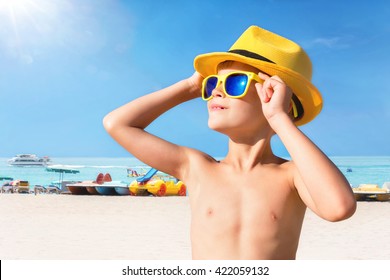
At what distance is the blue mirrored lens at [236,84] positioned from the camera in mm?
2693

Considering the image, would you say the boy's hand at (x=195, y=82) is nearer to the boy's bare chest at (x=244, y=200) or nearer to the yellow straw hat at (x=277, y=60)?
the yellow straw hat at (x=277, y=60)

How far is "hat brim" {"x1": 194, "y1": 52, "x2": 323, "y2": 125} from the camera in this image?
2668 millimetres

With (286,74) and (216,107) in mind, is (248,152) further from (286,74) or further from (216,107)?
(286,74)

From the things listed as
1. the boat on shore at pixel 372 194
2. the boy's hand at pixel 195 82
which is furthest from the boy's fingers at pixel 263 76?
the boat on shore at pixel 372 194

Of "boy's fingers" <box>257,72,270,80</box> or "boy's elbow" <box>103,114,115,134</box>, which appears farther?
"boy's elbow" <box>103,114,115,134</box>

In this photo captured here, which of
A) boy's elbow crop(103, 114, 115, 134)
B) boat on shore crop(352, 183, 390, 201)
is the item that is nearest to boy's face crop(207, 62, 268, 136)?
boy's elbow crop(103, 114, 115, 134)

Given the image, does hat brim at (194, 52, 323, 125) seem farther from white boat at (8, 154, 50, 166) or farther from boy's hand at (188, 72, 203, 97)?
white boat at (8, 154, 50, 166)

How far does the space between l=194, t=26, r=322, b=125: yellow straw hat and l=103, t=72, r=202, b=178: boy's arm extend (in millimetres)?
198

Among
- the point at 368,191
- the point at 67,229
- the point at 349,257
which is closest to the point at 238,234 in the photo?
the point at 349,257

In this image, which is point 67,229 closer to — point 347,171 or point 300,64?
point 300,64

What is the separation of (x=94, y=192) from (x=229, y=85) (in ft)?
75.7

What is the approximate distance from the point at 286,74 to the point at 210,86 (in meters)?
0.41

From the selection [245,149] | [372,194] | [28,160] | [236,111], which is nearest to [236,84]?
[236,111]

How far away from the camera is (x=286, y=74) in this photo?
2.69 meters
